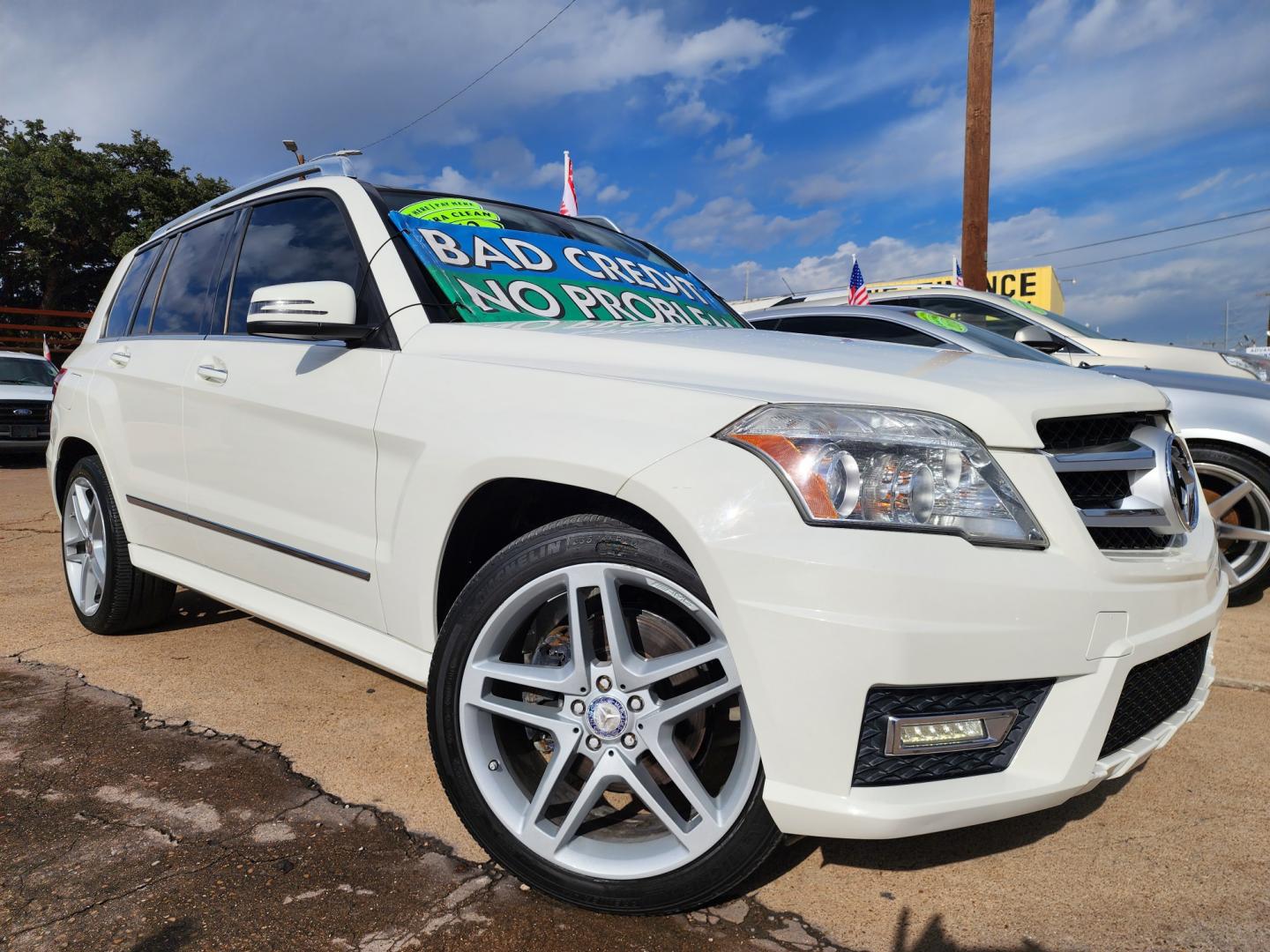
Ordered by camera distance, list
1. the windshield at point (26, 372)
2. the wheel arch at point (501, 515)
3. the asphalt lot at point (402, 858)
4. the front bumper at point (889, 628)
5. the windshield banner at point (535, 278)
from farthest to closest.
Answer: the windshield at point (26, 372)
the windshield banner at point (535, 278)
the wheel arch at point (501, 515)
the asphalt lot at point (402, 858)
the front bumper at point (889, 628)

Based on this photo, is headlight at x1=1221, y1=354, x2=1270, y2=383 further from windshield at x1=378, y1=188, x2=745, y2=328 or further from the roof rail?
the roof rail

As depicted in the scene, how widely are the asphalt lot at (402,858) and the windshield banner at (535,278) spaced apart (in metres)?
1.34

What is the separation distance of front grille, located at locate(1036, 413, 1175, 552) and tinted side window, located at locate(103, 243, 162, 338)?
3.64 metres

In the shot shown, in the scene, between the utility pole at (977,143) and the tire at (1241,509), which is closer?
the tire at (1241,509)

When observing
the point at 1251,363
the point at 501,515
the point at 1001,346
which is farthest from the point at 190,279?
the point at 1251,363

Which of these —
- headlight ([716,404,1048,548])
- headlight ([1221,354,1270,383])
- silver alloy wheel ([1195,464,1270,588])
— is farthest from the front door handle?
headlight ([1221,354,1270,383])

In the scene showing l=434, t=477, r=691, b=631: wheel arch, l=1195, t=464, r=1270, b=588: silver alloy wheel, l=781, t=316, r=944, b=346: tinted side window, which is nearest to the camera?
l=434, t=477, r=691, b=631: wheel arch

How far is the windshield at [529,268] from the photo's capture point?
251 cm

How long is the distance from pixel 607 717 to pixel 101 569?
2881 mm

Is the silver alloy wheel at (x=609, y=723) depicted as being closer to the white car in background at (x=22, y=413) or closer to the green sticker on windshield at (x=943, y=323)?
the green sticker on windshield at (x=943, y=323)

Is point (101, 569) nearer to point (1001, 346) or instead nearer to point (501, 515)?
point (501, 515)

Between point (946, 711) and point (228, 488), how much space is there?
2194 millimetres

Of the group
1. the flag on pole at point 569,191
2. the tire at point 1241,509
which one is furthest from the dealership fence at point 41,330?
the tire at point 1241,509

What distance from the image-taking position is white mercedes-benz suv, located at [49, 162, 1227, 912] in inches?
60.1
